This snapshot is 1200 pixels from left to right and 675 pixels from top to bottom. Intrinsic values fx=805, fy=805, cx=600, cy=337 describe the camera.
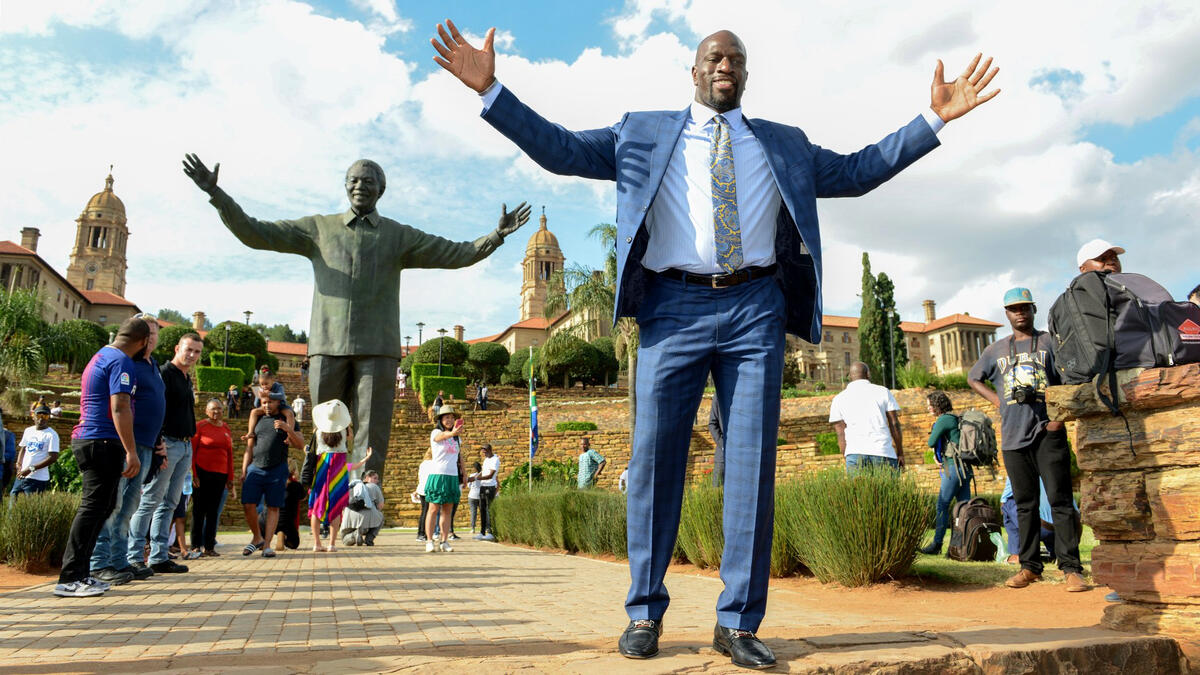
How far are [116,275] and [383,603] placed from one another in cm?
13262

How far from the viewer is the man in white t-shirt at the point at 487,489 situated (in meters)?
14.9

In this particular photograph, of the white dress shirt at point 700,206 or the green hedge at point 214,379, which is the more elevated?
the green hedge at point 214,379

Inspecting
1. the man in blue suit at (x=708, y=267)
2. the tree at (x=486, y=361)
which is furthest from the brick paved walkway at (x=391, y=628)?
the tree at (x=486, y=361)

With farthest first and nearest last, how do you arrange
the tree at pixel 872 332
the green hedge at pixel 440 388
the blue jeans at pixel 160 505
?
the tree at pixel 872 332 < the green hedge at pixel 440 388 < the blue jeans at pixel 160 505

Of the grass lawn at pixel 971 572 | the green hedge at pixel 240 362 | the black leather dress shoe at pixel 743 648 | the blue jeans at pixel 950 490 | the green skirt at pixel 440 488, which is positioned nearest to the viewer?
the black leather dress shoe at pixel 743 648

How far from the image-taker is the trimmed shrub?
129 feet

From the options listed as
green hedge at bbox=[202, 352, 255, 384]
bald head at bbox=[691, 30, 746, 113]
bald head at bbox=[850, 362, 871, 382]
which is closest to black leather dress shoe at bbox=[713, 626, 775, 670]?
bald head at bbox=[691, 30, 746, 113]

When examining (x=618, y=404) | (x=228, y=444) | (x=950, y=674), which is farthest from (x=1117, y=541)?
(x=618, y=404)

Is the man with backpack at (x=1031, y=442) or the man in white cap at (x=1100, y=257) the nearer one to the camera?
the man in white cap at (x=1100, y=257)

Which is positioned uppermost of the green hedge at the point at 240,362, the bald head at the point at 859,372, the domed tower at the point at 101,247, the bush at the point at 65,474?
the domed tower at the point at 101,247

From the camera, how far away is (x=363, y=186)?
21.6 ft

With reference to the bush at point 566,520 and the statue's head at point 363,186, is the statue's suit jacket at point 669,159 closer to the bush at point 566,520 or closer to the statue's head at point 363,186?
the statue's head at point 363,186

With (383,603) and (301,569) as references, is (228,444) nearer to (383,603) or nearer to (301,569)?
(301,569)

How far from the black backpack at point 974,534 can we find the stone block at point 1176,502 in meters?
3.80
